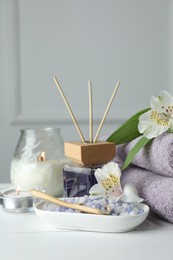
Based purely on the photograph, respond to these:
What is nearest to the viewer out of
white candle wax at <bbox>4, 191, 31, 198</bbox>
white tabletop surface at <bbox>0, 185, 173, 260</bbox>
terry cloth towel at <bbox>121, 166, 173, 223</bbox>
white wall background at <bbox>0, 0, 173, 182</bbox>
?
white tabletop surface at <bbox>0, 185, 173, 260</bbox>

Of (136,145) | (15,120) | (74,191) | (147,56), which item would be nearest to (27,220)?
(74,191)

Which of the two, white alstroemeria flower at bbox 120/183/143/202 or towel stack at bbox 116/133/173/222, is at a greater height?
towel stack at bbox 116/133/173/222

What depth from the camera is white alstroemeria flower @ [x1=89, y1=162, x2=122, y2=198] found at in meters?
0.69

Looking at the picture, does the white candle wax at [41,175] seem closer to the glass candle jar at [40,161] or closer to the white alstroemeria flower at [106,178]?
the glass candle jar at [40,161]

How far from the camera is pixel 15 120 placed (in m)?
1.76

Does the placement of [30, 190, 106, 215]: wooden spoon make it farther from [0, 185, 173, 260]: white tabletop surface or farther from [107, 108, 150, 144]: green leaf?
[107, 108, 150, 144]: green leaf

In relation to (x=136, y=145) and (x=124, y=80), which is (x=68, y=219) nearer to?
(x=136, y=145)

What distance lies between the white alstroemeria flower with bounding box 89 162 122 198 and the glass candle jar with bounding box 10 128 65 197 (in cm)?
12

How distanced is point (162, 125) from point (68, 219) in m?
0.20

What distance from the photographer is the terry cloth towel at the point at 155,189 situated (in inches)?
24.5

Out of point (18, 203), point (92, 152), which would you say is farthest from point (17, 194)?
point (92, 152)

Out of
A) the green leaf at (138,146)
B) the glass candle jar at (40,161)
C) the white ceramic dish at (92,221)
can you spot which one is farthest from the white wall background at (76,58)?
the white ceramic dish at (92,221)

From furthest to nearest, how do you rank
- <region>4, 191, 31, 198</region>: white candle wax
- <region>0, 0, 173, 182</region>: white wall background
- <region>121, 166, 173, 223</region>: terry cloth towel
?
<region>0, 0, 173, 182</region>: white wall background
<region>4, 191, 31, 198</region>: white candle wax
<region>121, 166, 173, 223</region>: terry cloth towel

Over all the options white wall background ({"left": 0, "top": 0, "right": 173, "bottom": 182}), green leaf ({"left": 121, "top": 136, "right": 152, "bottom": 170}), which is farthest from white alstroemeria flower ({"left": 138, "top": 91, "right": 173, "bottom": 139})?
white wall background ({"left": 0, "top": 0, "right": 173, "bottom": 182})
